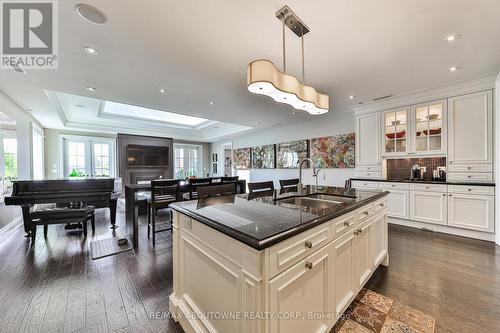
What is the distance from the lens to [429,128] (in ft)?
11.9

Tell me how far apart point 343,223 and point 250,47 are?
2006 millimetres

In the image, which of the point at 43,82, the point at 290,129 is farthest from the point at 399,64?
the point at 43,82

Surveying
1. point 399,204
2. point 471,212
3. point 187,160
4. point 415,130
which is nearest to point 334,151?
point 415,130

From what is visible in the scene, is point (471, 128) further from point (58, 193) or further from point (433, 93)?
point (58, 193)

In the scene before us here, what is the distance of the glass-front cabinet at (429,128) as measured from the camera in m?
3.49

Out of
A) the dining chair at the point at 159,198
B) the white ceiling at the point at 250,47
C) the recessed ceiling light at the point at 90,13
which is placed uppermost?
the white ceiling at the point at 250,47

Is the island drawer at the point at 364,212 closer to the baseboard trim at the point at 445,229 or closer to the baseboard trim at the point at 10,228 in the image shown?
the baseboard trim at the point at 445,229

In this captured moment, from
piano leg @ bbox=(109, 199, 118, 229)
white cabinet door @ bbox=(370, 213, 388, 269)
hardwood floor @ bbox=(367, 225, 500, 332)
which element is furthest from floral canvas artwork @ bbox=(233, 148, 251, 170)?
white cabinet door @ bbox=(370, 213, 388, 269)

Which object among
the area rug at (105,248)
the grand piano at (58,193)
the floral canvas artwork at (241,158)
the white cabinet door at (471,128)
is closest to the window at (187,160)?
the floral canvas artwork at (241,158)

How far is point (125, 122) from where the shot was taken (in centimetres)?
641

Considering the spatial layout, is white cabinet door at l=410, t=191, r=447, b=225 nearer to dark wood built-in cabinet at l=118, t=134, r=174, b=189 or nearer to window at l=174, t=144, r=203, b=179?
window at l=174, t=144, r=203, b=179

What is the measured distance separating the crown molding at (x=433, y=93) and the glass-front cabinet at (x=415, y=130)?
10 centimetres

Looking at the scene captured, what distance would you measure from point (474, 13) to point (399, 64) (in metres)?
0.87

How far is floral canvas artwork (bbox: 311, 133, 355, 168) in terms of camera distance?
4.81 metres
